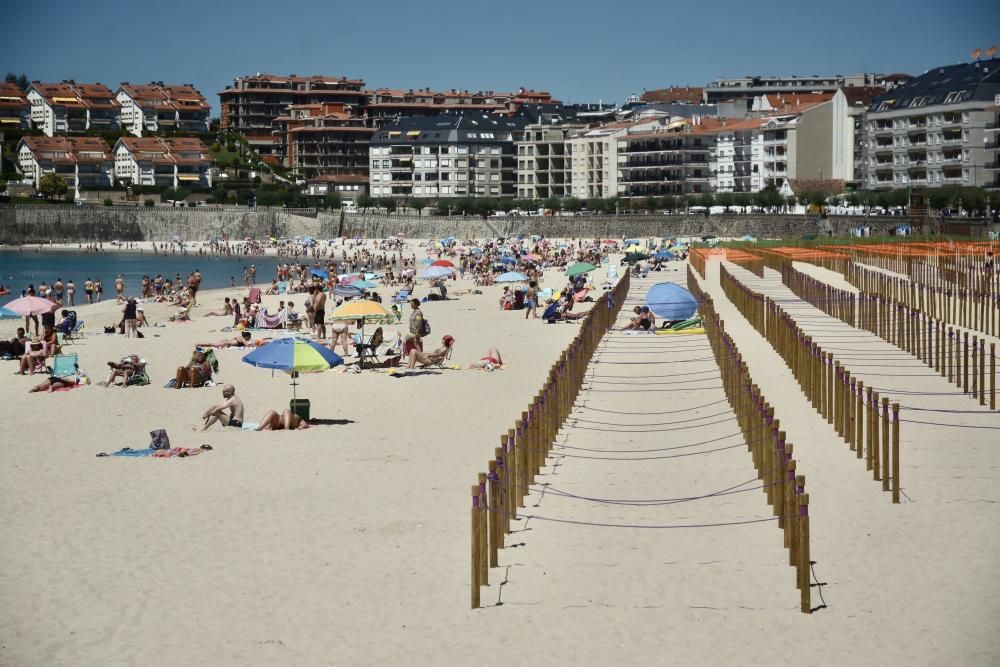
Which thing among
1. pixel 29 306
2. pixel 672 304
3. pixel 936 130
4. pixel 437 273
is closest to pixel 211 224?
pixel 936 130

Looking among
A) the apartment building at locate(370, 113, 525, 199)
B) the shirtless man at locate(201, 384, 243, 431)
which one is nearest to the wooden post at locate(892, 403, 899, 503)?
the shirtless man at locate(201, 384, 243, 431)

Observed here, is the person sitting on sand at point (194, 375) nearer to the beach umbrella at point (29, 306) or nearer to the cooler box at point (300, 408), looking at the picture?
the cooler box at point (300, 408)

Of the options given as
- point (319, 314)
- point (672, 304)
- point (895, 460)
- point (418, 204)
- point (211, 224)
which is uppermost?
point (418, 204)

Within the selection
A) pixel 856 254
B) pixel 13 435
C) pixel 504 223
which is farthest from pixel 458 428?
pixel 504 223

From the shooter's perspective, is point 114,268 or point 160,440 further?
point 114,268

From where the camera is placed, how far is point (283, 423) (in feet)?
63.0

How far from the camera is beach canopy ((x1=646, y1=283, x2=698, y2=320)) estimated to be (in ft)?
107

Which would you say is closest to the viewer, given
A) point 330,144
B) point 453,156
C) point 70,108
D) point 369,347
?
point 369,347

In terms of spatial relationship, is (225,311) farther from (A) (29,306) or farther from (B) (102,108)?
(B) (102,108)

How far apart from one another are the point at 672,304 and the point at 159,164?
404 feet

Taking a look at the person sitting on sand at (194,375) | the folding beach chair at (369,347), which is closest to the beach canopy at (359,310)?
the folding beach chair at (369,347)

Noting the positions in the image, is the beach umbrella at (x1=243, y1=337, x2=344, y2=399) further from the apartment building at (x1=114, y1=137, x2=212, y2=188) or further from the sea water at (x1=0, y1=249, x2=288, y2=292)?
the apartment building at (x1=114, y1=137, x2=212, y2=188)

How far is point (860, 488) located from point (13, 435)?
38.2ft

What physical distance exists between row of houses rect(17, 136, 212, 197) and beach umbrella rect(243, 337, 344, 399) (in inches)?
5184
